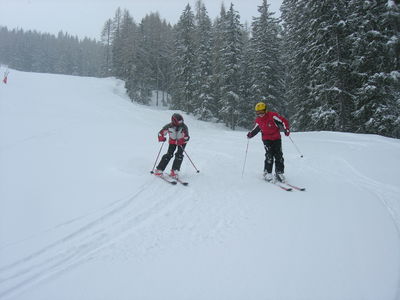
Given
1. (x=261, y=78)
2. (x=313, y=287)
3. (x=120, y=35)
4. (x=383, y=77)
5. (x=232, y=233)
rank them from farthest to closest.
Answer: (x=120, y=35) < (x=261, y=78) < (x=383, y=77) < (x=232, y=233) < (x=313, y=287)

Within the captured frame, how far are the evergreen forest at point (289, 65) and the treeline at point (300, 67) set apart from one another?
0.06 metres

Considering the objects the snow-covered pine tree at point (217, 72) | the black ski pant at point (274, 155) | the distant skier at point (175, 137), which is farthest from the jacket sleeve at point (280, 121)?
the snow-covered pine tree at point (217, 72)

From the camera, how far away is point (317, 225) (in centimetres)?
422

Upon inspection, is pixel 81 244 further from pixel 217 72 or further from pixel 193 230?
pixel 217 72

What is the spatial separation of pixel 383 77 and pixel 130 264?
1640 centimetres

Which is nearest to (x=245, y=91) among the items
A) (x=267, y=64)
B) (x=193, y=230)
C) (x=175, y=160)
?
(x=267, y=64)

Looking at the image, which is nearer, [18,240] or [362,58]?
[18,240]

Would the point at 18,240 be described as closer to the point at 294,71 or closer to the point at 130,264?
the point at 130,264

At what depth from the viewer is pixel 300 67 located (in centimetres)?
1975

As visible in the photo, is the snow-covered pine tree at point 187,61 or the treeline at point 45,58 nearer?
the snow-covered pine tree at point 187,61

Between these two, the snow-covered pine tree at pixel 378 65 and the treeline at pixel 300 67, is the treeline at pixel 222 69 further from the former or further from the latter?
the snow-covered pine tree at pixel 378 65

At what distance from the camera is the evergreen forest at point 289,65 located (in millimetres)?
14375

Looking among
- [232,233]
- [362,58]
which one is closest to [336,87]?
[362,58]

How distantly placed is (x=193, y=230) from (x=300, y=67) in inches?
763
